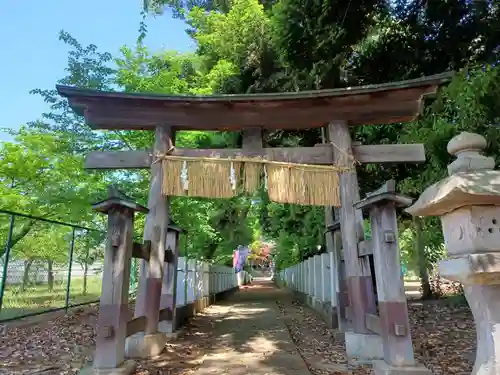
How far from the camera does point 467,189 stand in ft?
8.57

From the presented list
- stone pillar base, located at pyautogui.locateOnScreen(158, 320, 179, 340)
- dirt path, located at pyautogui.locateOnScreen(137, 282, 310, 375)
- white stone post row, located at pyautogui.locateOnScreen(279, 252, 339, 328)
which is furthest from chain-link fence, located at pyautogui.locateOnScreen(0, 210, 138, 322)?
white stone post row, located at pyautogui.locateOnScreen(279, 252, 339, 328)

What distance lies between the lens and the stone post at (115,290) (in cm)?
435

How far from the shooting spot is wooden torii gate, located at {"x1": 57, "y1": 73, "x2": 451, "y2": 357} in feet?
18.4

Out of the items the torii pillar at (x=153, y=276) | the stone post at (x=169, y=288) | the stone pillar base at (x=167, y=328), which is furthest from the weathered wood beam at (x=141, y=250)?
the stone pillar base at (x=167, y=328)

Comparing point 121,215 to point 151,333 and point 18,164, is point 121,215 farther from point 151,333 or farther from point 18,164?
point 18,164

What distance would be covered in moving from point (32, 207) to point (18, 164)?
1086 mm

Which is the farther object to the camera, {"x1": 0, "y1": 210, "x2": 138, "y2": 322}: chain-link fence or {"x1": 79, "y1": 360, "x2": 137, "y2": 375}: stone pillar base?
{"x1": 0, "y1": 210, "x2": 138, "y2": 322}: chain-link fence

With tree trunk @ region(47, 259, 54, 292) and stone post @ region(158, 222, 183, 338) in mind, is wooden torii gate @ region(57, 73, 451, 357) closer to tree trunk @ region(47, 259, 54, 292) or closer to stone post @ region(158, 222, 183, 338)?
stone post @ region(158, 222, 183, 338)

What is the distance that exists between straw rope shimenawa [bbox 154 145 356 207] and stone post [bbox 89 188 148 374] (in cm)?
116

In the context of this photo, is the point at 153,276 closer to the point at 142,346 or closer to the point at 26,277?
the point at 142,346

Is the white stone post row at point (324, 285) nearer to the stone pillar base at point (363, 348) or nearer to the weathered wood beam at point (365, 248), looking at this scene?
the stone pillar base at point (363, 348)

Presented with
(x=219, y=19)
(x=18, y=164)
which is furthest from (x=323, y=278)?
(x=219, y=19)

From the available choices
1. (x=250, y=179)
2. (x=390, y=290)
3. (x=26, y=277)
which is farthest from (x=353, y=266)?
(x=26, y=277)

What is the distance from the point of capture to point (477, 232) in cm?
274
